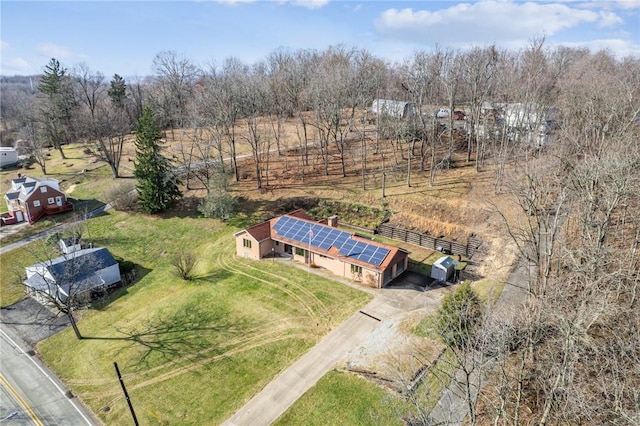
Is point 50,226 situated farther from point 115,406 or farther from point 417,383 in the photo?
point 417,383

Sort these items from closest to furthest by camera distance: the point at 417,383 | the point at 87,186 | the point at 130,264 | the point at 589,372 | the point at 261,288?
the point at 589,372 → the point at 417,383 → the point at 261,288 → the point at 130,264 → the point at 87,186

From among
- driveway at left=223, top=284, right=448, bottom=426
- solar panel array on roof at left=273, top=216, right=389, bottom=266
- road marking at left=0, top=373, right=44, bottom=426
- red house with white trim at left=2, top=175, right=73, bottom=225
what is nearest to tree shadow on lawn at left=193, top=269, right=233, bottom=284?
solar panel array on roof at left=273, top=216, right=389, bottom=266

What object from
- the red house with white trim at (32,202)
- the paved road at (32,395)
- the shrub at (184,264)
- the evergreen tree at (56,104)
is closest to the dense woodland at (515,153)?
the evergreen tree at (56,104)

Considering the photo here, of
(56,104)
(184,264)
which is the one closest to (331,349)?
(184,264)

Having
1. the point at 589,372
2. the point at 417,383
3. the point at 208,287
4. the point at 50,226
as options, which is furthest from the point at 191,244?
the point at 589,372

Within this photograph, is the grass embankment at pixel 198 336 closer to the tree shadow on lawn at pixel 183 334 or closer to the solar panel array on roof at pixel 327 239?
the tree shadow on lawn at pixel 183 334

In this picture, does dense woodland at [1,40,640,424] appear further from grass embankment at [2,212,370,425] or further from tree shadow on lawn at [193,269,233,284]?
tree shadow on lawn at [193,269,233,284]
